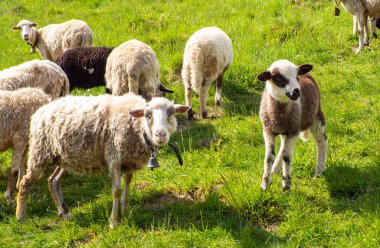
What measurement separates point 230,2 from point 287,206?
950cm

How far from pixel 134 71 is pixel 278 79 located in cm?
285

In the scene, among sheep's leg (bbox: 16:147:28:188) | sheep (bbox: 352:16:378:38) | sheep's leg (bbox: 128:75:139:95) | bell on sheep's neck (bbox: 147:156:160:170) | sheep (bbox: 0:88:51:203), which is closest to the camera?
bell on sheep's neck (bbox: 147:156:160:170)

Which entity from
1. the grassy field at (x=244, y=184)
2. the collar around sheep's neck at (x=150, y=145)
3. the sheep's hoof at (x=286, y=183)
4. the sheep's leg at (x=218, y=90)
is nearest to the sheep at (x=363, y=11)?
the grassy field at (x=244, y=184)

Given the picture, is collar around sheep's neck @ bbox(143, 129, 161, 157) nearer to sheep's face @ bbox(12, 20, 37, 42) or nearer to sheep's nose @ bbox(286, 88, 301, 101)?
sheep's nose @ bbox(286, 88, 301, 101)

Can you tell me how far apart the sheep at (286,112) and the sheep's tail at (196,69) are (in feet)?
9.05

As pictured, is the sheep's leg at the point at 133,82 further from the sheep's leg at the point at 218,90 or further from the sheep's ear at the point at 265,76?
the sheep's ear at the point at 265,76

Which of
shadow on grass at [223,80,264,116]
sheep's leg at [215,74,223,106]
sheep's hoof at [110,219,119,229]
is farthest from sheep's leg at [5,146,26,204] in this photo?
sheep's leg at [215,74,223,106]

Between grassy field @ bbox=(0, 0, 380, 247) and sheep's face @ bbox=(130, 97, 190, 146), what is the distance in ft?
2.90

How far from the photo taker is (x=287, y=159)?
551 cm

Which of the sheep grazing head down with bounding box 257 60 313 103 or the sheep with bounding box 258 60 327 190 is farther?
the sheep with bounding box 258 60 327 190

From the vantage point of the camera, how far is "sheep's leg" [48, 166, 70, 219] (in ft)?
18.9

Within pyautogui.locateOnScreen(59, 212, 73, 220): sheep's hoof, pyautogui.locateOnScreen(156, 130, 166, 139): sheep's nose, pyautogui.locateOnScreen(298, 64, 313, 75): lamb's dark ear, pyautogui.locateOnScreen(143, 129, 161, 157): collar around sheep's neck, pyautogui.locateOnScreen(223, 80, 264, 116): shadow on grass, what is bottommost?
pyautogui.locateOnScreen(59, 212, 73, 220): sheep's hoof

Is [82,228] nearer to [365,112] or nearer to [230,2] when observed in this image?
[365,112]

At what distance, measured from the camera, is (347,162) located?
237 inches
